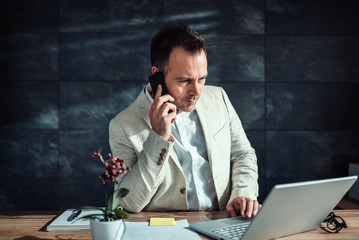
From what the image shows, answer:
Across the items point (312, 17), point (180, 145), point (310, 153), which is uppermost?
point (312, 17)

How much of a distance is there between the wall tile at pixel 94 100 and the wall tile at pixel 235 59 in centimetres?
64

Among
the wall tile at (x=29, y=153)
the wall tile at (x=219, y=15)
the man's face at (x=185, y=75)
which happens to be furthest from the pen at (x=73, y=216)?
the wall tile at (x=219, y=15)

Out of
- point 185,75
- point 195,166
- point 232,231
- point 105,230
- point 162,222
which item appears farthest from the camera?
point 195,166

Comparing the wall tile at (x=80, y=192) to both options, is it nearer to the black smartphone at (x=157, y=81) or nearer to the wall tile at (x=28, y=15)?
the wall tile at (x=28, y=15)

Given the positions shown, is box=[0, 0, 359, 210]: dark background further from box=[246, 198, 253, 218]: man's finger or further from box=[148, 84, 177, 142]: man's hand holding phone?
box=[246, 198, 253, 218]: man's finger

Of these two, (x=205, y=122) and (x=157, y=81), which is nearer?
(x=157, y=81)

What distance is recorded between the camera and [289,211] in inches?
45.1

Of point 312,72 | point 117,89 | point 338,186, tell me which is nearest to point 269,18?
point 312,72

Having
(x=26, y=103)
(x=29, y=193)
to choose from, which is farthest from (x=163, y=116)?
(x=29, y=193)

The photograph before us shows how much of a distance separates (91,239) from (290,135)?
2.24m

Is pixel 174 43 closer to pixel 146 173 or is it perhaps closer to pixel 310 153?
pixel 146 173

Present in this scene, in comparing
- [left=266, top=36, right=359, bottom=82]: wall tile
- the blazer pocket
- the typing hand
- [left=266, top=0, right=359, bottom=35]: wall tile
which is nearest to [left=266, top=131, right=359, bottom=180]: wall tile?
[left=266, top=36, right=359, bottom=82]: wall tile

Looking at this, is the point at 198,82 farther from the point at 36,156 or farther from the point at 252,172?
the point at 36,156

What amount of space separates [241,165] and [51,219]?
101 centimetres
